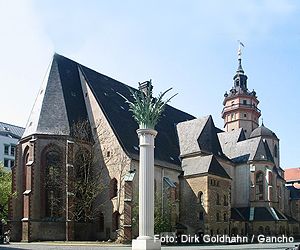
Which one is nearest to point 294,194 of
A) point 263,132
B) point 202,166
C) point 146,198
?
point 263,132

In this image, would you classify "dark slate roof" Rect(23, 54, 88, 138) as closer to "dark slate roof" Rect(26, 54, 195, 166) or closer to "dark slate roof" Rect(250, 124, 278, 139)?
"dark slate roof" Rect(26, 54, 195, 166)

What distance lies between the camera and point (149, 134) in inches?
963

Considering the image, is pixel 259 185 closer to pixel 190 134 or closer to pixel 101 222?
pixel 190 134

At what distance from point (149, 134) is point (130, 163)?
18751 millimetres

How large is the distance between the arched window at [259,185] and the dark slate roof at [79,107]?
464 inches

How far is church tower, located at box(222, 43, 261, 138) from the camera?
75.9 meters

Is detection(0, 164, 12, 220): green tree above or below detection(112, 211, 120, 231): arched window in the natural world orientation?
above

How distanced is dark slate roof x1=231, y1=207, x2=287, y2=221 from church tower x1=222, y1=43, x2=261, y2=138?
2070cm

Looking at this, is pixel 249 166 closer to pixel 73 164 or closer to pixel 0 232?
pixel 73 164

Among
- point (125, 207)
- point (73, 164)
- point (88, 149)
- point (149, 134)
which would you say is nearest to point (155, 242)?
point (149, 134)

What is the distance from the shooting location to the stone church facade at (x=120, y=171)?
41.5 metres

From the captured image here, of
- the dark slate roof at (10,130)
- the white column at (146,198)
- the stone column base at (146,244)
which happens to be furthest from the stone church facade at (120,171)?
the dark slate roof at (10,130)

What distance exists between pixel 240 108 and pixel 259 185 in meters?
20.5

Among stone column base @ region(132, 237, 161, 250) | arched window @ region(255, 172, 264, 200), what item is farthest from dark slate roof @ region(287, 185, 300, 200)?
stone column base @ region(132, 237, 161, 250)
